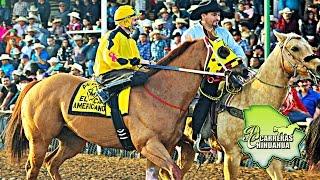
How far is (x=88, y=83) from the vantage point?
9.99 m

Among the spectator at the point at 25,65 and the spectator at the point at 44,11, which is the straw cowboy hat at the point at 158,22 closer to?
the spectator at the point at 25,65

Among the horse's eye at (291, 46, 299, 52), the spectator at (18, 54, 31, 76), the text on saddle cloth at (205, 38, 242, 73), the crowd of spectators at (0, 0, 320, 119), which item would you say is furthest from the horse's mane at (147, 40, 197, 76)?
the spectator at (18, 54, 31, 76)

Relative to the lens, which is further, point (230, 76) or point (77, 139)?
point (77, 139)

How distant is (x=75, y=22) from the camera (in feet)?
59.0

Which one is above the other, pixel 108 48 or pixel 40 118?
pixel 108 48

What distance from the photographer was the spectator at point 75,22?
1783 centimetres

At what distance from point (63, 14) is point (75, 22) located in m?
1.14

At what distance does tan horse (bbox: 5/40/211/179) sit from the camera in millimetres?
9242

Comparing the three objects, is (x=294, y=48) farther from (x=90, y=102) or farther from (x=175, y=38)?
(x=175, y=38)

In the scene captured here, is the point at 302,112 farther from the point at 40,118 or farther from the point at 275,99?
the point at 40,118

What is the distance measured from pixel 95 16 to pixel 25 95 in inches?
302

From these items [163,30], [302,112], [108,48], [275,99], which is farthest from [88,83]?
[163,30]

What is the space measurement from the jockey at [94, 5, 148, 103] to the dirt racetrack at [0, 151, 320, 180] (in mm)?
2861

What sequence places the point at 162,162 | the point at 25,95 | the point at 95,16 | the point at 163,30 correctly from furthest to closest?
the point at 95,16 < the point at 163,30 < the point at 25,95 < the point at 162,162
